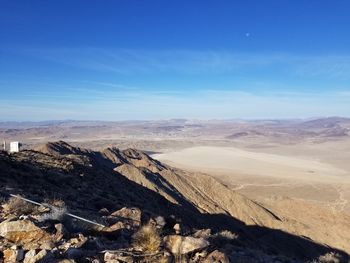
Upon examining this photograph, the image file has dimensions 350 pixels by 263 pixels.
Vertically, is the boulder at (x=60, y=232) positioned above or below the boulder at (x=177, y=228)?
above

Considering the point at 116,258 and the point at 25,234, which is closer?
the point at 116,258

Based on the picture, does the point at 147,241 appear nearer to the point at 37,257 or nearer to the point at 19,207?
the point at 37,257

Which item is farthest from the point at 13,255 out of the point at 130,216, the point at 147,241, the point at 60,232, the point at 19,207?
the point at 130,216

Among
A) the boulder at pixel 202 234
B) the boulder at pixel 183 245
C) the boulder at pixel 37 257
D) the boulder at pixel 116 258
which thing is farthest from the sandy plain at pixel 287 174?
the boulder at pixel 37 257

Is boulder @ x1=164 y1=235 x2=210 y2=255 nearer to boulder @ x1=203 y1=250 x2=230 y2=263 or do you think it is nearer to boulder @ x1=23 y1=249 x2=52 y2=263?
boulder @ x1=203 y1=250 x2=230 y2=263

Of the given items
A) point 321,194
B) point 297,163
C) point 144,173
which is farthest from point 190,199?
point 297,163

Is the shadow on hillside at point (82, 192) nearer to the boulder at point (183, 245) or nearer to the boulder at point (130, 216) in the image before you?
the boulder at point (130, 216)
